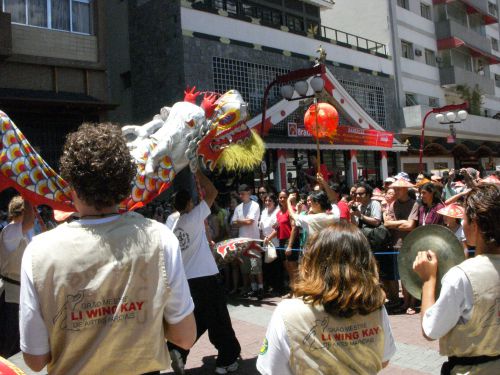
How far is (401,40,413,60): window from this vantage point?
23.7 m

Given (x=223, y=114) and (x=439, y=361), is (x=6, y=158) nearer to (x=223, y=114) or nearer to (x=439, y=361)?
(x=223, y=114)

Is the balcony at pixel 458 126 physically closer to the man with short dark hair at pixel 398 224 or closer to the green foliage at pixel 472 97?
the green foliage at pixel 472 97

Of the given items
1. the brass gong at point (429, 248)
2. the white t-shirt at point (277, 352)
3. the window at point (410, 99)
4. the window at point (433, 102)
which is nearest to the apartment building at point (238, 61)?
the window at point (410, 99)

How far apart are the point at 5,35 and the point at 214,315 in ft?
30.5

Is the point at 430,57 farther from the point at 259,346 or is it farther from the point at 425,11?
the point at 259,346

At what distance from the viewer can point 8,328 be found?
13.9ft

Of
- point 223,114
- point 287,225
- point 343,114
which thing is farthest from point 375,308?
point 343,114

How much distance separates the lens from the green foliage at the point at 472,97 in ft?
88.3

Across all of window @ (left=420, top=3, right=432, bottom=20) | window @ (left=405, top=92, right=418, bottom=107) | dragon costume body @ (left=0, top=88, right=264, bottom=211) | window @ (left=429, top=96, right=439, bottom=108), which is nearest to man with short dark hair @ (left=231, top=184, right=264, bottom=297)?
dragon costume body @ (left=0, top=88, right=264, bottom=211)

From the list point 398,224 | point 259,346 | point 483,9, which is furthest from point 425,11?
point 259,346

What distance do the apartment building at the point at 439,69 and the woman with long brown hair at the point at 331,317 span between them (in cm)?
2048

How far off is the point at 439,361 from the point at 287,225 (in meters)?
3.72

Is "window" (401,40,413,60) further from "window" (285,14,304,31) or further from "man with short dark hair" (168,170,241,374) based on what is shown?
"man with short dark hair" (168,170,241,374)

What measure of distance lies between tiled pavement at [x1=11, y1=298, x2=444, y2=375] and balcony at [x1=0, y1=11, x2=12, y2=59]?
7812 mm
